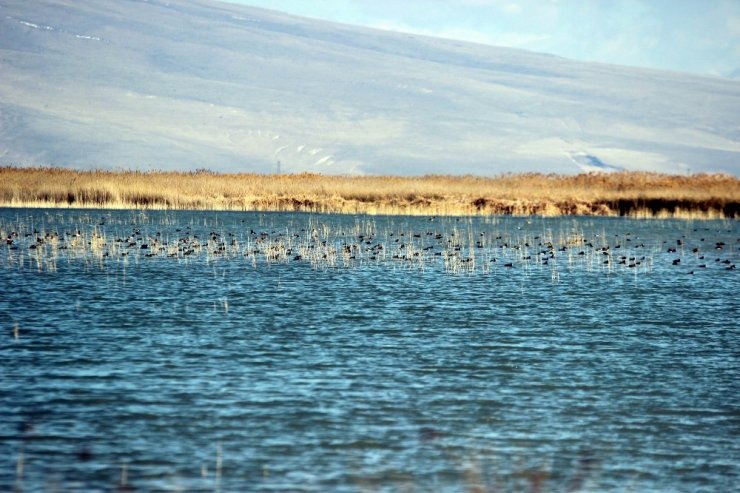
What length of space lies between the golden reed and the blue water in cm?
2401

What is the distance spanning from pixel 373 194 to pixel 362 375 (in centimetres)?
4764

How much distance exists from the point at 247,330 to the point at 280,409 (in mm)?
6625

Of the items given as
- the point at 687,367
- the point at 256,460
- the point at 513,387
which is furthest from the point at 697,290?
the point at 256,460

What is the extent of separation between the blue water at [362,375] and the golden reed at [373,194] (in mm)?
24012

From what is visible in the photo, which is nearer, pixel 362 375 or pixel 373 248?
pixel 362 375

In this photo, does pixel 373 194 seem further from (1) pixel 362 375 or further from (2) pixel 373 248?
(1) pixel 362 375

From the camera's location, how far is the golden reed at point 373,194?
193 ft

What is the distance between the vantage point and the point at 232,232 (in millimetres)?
47375

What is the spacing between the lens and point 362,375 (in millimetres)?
16875

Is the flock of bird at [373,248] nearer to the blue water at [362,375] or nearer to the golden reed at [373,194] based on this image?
the blue water at [362,375]

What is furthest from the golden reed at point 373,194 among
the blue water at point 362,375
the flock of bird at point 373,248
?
the blue water at point 362,375

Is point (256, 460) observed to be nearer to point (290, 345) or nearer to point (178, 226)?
point (290, 345)

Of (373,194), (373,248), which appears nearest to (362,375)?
(373,248)

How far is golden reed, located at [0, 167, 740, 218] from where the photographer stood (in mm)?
58875
